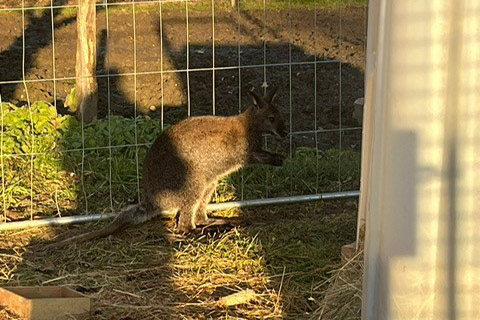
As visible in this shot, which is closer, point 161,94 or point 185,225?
point 185,225

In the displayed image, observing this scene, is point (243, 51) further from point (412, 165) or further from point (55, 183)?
point (412, 165)

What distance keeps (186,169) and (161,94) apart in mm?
2276

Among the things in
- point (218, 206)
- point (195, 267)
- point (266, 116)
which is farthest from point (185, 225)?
point (266, 116)

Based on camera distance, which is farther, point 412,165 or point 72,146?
point 72,146

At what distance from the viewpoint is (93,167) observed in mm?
6922

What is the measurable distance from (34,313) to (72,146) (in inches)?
104

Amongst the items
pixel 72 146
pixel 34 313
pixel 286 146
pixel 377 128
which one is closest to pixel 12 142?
pixel 72 146

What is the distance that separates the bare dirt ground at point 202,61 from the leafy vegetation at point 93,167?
0.37m

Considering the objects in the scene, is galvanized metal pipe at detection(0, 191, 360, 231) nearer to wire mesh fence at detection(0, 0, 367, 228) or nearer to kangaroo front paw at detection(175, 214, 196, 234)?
wire mesh fence at detection(0, 0, 367, 228)

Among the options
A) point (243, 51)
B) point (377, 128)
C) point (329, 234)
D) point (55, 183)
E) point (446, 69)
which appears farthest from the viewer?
point (243, 51)

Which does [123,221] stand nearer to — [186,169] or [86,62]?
[186,169]

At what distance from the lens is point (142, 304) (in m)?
4.92

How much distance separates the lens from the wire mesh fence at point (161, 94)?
6.79 metres


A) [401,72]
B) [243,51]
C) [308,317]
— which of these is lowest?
[308,317]
